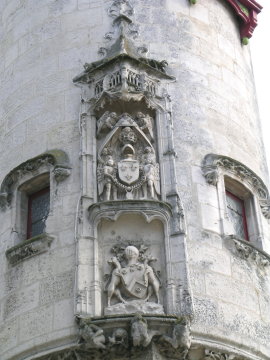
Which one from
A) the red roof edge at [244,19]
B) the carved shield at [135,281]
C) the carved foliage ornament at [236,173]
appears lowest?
the carved shield at [135,281]

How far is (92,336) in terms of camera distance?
14367mm

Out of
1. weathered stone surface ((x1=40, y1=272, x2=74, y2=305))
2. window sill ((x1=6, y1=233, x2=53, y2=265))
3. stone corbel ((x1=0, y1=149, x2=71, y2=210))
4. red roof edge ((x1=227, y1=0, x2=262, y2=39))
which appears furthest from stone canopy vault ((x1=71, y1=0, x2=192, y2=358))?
red roof edge ((x1=227, y1=0, x2=262, y2=39))

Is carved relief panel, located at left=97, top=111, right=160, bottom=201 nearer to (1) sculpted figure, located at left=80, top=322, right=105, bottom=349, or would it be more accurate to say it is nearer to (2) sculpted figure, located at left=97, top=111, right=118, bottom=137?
(2) sculpted figure, located at left=97, top=111, right=118, bottom=137

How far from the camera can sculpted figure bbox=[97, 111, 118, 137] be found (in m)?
16.9

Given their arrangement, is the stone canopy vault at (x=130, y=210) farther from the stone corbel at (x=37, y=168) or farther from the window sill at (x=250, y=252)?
the window sill at (x=250, y=252)

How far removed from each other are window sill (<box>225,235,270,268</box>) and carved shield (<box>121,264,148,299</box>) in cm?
199

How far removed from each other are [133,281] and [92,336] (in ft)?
3.98

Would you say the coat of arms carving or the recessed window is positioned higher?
the recessed window

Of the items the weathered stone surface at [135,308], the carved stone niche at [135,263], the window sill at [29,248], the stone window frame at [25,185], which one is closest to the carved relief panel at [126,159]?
the carved stone niche at [135,263]

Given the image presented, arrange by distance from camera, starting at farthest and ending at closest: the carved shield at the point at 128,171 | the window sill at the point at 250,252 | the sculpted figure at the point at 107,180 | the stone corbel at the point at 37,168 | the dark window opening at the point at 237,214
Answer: the dark window opening at the point at 237,214 < the stone corbel at the point at 37,168 < the window sill at the point at 250,252 < the carved shield at the point at 128,171 < the sculpted figure at the point at 107,180

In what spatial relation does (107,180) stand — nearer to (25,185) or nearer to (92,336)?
(25,185)

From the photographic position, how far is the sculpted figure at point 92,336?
1435 cm

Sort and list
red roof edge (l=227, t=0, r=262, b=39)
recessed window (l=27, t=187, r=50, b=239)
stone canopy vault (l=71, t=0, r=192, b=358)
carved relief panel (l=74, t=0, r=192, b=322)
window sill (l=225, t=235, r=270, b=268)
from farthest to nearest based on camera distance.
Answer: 1. red roof edge (l=227, t=0, r=262, b=39)
2. recessed window (l=27, t=187, r=50, b=239)
3. window sill (l=225, t=235, r=270, b=268)
4. carved relief panel (l=74, t=0, r=192, b=322)
5. stone canopy vault (l=71, t=0, r=192, b=358)

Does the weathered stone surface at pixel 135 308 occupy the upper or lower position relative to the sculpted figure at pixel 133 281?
lower
